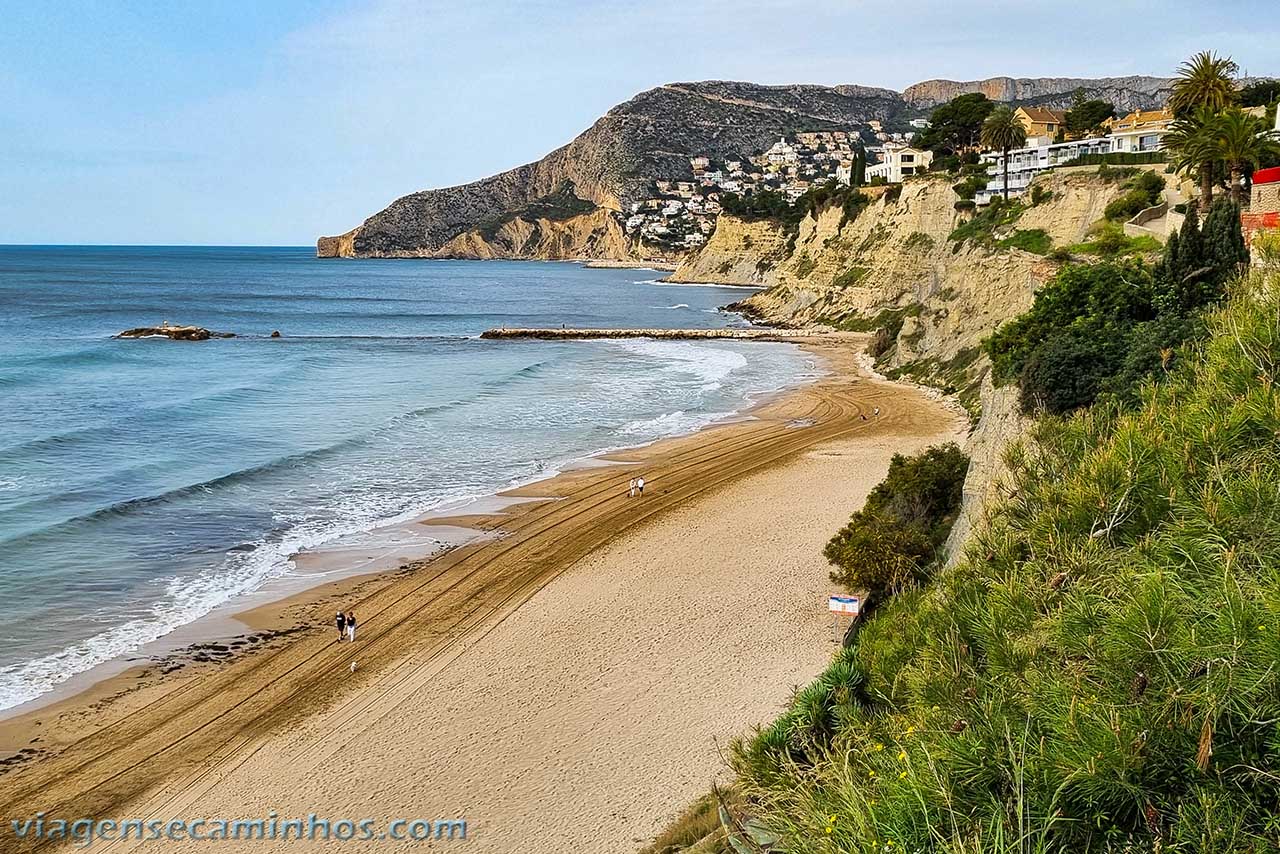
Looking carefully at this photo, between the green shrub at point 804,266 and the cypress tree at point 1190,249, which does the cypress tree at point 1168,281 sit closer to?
the cypress tree at point 1190,249

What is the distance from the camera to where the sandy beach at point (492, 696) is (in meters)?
12.9

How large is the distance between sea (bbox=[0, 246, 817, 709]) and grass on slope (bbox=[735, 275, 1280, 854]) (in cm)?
1544

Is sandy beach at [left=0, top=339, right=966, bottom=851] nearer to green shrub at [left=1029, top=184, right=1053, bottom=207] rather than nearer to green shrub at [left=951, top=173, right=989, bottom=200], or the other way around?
green shrub at [left=1029, top=184, right=1053, bottom=207]

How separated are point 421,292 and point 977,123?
8742 centimetres

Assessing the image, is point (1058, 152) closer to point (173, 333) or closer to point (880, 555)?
point (880, 555)

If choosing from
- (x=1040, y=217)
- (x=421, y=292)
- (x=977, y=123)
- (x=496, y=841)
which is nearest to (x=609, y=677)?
(x=496, y=841)

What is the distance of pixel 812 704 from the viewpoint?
322 inches

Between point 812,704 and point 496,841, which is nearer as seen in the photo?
point 812,704

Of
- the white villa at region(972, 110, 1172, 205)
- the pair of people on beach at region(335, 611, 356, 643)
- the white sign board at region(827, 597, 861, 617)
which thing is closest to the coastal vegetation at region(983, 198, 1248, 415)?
the white sign board at region(827, 597, 861, 617)

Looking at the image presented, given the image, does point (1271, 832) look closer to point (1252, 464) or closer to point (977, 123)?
point (1252, 464)

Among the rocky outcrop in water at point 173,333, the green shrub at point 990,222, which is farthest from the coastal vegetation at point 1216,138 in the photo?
the rocky outcrop in water at point 173,333

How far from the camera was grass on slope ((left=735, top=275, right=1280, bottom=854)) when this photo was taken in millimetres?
4645

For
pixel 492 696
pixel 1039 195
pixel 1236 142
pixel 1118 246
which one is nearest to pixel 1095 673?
pixel 492 696

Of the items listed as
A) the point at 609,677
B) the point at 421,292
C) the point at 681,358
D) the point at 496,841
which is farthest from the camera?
the point at 421,292
